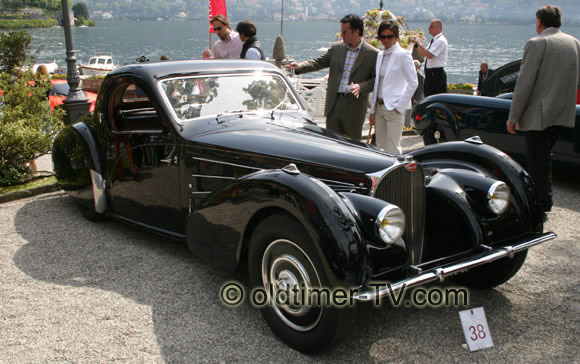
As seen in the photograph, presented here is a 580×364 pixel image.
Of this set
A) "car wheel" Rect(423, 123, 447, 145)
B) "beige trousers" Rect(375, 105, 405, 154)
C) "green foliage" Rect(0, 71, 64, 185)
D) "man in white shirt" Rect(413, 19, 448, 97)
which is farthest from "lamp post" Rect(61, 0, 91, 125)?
"man in white shirt" Rect(413, 19, 448, 97)

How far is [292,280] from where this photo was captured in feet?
9.54

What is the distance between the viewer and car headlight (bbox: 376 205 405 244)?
276cm

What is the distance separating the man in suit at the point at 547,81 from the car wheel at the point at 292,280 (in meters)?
3.11

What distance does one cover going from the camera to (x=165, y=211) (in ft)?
14.1

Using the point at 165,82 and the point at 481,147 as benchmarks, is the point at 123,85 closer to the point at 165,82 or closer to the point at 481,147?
the point at 165,82

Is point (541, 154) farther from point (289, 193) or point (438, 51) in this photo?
point (438, 51)

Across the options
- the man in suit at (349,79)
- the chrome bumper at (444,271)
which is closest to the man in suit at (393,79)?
the man in suit at (349,79)

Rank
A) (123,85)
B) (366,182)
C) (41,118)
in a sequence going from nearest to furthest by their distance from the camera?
(366,182)
(123,85)
(41,118)

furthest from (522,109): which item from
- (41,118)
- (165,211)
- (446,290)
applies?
(41,118)

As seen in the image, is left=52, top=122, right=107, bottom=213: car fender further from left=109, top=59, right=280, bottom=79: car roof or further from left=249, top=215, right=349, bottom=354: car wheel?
left=249, top=215, right=349, bottom=354: car wheel

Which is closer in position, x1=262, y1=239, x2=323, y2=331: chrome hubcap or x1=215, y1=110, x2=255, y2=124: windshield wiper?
x1=262, y1=239, x2=323, y2=331: chrome hubcap

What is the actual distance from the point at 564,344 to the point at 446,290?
83 centimetres

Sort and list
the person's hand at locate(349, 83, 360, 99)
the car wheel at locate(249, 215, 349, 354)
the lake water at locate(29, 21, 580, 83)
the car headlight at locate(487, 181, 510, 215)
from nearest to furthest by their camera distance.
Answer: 1. the car wheel at locate(249, 215, 349, 354)
2. the car headlight at locate(487, 181, 510, 215)
3. the person's hand at locate(349, 83, 360, 99)
4. the lake water at locate(29, 21, 580, 83)

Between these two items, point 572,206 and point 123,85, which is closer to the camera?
point 123,85
